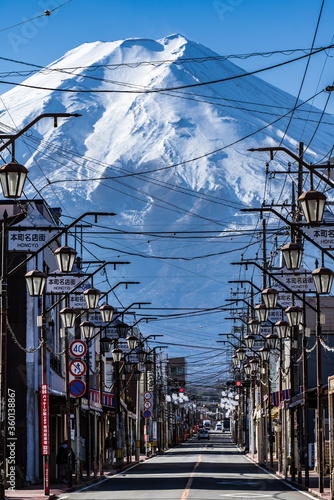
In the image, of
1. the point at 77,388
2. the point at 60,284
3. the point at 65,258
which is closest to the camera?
the point at 65,258

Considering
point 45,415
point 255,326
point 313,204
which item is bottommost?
point 45,415

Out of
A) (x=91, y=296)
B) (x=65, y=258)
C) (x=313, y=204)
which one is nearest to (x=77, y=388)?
(x=91, y=296)

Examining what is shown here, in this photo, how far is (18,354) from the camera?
147 feet

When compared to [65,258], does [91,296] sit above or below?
below

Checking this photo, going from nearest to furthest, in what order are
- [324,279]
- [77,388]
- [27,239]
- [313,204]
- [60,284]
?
[313,204]
[324,279]
[27,239]
[60,284]
[77,388]

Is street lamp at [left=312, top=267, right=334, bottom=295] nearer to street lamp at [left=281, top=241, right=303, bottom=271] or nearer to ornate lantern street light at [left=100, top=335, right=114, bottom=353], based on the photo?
street lamp at [left=281, top=241, right=303, bottom=271]

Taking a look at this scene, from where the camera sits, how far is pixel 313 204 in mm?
24703

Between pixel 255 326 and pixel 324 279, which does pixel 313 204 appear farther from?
pixel 255 326

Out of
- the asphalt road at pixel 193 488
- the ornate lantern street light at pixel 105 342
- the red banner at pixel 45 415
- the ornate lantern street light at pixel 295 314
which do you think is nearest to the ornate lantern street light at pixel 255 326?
the asphalt road at pixel 193 488

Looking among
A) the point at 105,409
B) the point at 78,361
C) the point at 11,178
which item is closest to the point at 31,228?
the point at 11,178

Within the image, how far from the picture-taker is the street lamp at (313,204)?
24.6 metres

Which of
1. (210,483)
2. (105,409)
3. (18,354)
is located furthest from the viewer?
(105,409)

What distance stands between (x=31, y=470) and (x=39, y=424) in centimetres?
218

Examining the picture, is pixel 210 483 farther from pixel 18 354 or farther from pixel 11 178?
pixel 11 178
